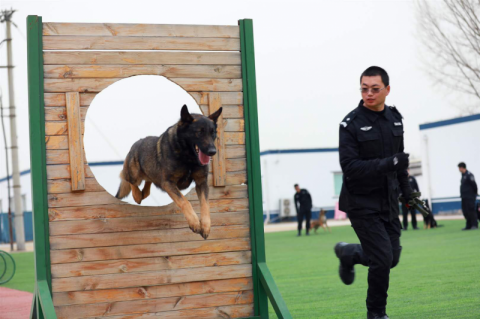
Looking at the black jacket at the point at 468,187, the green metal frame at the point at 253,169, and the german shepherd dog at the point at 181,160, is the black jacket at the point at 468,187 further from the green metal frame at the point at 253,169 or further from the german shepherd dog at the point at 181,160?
the german shepherd dog at the point at 181,160

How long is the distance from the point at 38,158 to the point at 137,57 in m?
1.31

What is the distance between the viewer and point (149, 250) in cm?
603

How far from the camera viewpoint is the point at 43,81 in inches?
227

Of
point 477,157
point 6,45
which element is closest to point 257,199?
point 6,45

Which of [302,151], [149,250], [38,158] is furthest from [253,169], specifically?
[302,151]

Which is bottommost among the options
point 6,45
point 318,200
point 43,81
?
point 318,200

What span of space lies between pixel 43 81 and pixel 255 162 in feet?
7.07

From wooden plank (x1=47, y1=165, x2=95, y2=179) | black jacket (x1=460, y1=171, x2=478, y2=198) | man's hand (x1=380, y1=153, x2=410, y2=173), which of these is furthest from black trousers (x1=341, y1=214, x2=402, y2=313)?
black jacket (x1=460, y1=171, x2=478, y2=198)

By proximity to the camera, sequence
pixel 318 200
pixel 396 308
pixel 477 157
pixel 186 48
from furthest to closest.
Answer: pixel 318 200, pixel 477 157, pixel 396 308, pixel 186 48

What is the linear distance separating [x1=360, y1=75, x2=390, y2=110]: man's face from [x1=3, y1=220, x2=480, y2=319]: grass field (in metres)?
2.36

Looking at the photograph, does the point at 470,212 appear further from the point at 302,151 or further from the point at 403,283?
the point at 302,151

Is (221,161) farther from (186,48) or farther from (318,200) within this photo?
(318,200)

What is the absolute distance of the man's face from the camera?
5090mm

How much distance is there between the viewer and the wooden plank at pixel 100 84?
5809 mm
